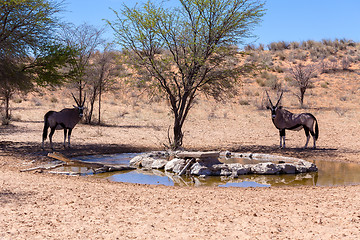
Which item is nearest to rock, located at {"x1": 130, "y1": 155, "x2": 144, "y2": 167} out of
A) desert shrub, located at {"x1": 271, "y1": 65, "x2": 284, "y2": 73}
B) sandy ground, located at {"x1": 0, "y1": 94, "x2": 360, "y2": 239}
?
sandy ground, located at {"x1": 0, "y1": 94, "x2": 360, "y2": 239}

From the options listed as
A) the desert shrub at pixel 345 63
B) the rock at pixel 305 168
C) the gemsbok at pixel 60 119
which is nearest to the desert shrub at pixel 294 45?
the desert shrub at pixel 345 63

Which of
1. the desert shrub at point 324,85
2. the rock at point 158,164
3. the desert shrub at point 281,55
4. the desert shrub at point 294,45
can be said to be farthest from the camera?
the desert shrub at point 294,45

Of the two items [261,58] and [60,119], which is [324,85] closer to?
[261,58]

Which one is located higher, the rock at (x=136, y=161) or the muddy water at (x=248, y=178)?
the rock at (x=136, y=161)

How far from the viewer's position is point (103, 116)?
1242 inches

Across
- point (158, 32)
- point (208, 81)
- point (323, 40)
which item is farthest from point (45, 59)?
point (323, 40)

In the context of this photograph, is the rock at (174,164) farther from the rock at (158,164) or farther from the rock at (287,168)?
the rock at (287,168)

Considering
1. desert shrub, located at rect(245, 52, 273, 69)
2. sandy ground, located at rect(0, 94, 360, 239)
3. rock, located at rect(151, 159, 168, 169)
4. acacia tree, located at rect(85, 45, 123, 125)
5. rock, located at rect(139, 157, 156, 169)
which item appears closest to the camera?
sandy ground, located at rect(0, 94, 360, 239)

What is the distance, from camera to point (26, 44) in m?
16.6

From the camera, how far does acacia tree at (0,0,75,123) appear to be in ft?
51.4

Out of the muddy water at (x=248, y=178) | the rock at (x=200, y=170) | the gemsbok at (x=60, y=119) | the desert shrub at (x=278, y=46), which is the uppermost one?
the desert shrub at (x=278, y=46)

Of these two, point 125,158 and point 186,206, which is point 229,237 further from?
point 125,158

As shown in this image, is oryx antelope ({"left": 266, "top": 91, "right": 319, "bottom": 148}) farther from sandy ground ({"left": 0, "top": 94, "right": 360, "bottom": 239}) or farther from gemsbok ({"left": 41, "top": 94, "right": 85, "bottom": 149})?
gemsbok ({"left": 41, "top": 94, "right": 85, "bottom": 149})

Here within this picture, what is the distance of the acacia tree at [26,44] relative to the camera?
15.7 m
